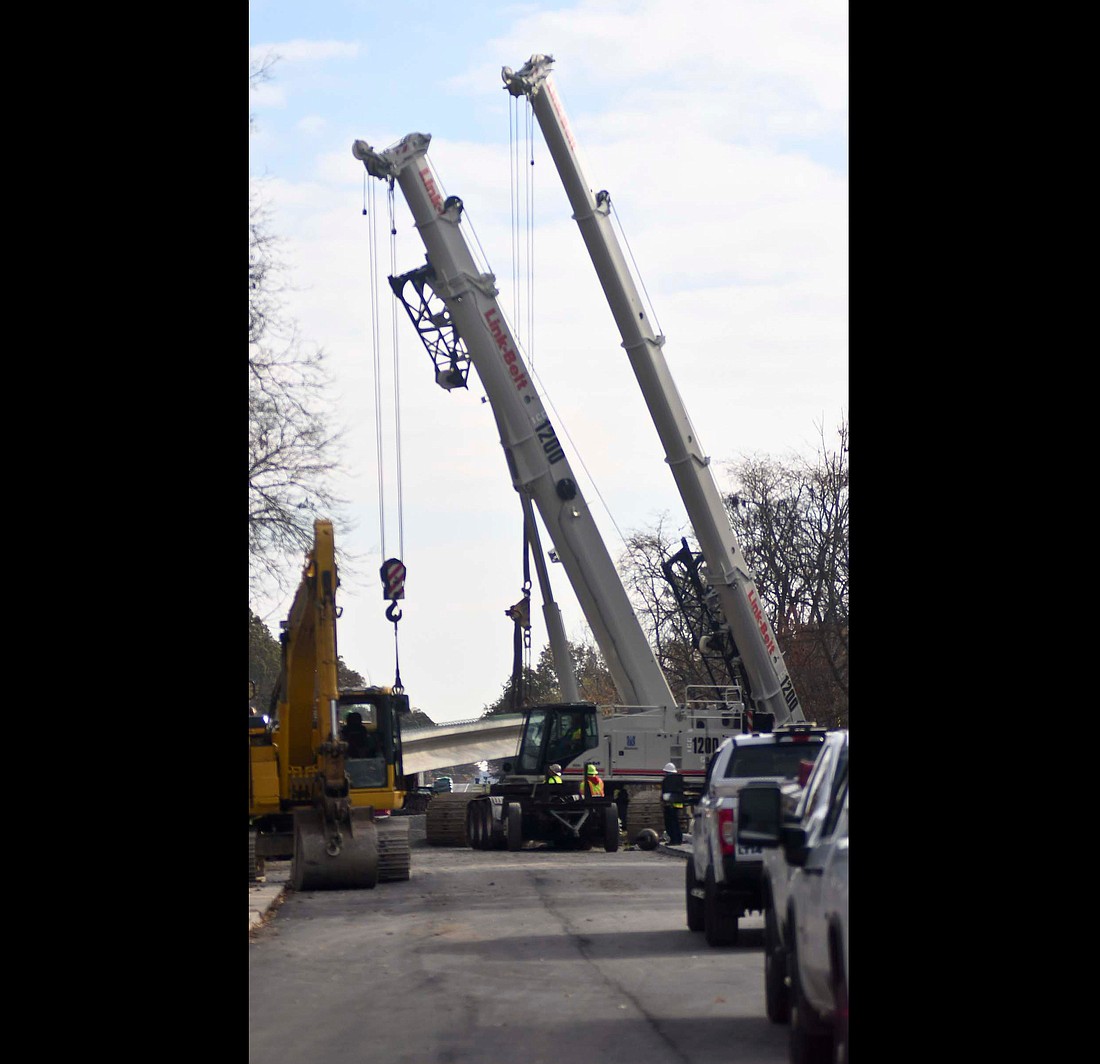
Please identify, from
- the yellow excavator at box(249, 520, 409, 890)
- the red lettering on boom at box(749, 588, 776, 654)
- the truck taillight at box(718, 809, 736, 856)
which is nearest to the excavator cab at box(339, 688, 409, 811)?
the yellow excavator at box(249, 520, 409, 890)

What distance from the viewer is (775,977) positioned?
32.6ft

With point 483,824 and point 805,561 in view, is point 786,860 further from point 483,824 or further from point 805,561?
point 805,561

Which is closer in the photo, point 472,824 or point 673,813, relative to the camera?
point 673,813

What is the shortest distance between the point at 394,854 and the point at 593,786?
279 inches

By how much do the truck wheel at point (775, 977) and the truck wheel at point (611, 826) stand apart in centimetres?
1875

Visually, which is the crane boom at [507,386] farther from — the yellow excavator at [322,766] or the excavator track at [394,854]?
the excavator track at [394,854]

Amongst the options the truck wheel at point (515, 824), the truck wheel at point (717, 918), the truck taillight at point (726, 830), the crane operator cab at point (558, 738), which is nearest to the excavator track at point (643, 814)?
the crane operator cab at point (558, 738)

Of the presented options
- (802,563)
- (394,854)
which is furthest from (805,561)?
(394,854)

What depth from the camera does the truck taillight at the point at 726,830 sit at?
1345 centimetres

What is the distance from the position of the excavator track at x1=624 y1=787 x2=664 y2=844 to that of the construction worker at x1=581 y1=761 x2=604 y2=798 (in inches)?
40.3

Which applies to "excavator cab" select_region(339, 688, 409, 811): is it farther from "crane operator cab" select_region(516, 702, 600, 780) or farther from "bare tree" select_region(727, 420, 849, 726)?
"bare tree" select_region(727, 420, 849, 726)

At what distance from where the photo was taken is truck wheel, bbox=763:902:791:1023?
376 inches
